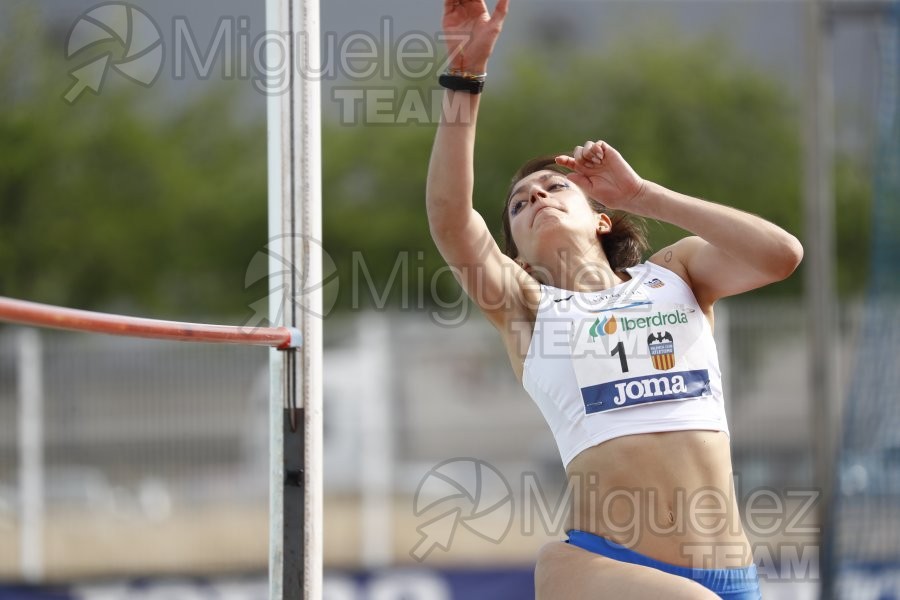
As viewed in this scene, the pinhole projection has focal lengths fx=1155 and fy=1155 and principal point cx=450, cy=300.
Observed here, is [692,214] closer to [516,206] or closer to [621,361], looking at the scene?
[621,361]

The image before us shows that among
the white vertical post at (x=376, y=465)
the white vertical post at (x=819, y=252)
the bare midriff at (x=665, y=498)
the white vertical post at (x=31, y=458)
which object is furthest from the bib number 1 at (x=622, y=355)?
the white vertical post at (x=31, y=458)

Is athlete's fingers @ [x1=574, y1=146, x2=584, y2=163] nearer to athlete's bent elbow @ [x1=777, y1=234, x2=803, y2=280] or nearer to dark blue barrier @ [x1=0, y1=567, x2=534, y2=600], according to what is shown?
athlete's bent elbow @ [x1=777, y1=234, x2=803, y2=280]

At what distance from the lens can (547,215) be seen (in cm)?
304

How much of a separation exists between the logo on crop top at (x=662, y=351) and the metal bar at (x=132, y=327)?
0.87 meters

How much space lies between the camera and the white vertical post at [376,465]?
9125mm

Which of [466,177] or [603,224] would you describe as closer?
[466,177]

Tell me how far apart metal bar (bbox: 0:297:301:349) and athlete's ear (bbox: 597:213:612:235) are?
963 millimetres

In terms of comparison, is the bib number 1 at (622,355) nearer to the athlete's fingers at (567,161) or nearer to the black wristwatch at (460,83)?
the athlete's fingers at (567,161)

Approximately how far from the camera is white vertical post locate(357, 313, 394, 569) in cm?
912

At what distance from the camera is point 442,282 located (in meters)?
14.6

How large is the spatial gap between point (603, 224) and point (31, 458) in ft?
23.3

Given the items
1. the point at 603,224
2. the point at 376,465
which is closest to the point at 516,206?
the point at 603,224

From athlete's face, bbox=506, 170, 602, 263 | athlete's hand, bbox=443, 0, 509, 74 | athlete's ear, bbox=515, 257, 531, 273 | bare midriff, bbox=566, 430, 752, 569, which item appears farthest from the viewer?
athlete's ear, bbox=515, 257, 531, 273
